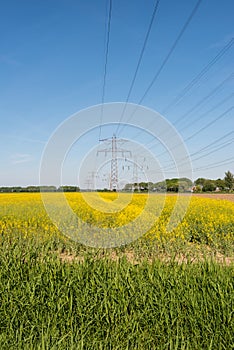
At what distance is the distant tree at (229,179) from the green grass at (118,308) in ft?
311

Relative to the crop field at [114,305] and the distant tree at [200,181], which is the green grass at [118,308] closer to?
the crop field at [114,305]

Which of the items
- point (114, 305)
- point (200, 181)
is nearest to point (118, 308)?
point (114, 305)

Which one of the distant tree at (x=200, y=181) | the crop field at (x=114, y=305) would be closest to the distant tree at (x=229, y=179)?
the distant tree at (x=200, y=181)

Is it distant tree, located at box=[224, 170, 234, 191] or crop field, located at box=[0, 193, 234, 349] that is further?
distant tree, located at box=[224, 170, 234, 191]

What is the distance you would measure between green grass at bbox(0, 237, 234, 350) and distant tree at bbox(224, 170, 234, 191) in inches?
3734

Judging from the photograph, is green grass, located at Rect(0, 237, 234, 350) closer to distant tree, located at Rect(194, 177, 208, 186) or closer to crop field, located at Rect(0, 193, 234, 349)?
crop field, located at Rect(0, 193, 234, 349)

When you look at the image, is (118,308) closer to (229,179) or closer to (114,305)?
(114,305)

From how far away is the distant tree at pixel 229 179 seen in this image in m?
94.2

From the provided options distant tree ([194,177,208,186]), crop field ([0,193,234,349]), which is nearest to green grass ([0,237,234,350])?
crop field ([0,193,234,349])

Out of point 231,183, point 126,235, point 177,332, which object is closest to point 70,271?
point 177,332

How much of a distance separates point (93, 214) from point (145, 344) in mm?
8951

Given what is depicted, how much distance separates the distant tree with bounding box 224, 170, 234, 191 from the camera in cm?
9425

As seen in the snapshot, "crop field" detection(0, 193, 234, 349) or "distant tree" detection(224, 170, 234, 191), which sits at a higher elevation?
"distant tree" detection(224, 170, 234, 191)

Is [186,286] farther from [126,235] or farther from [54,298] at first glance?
[126,235]
